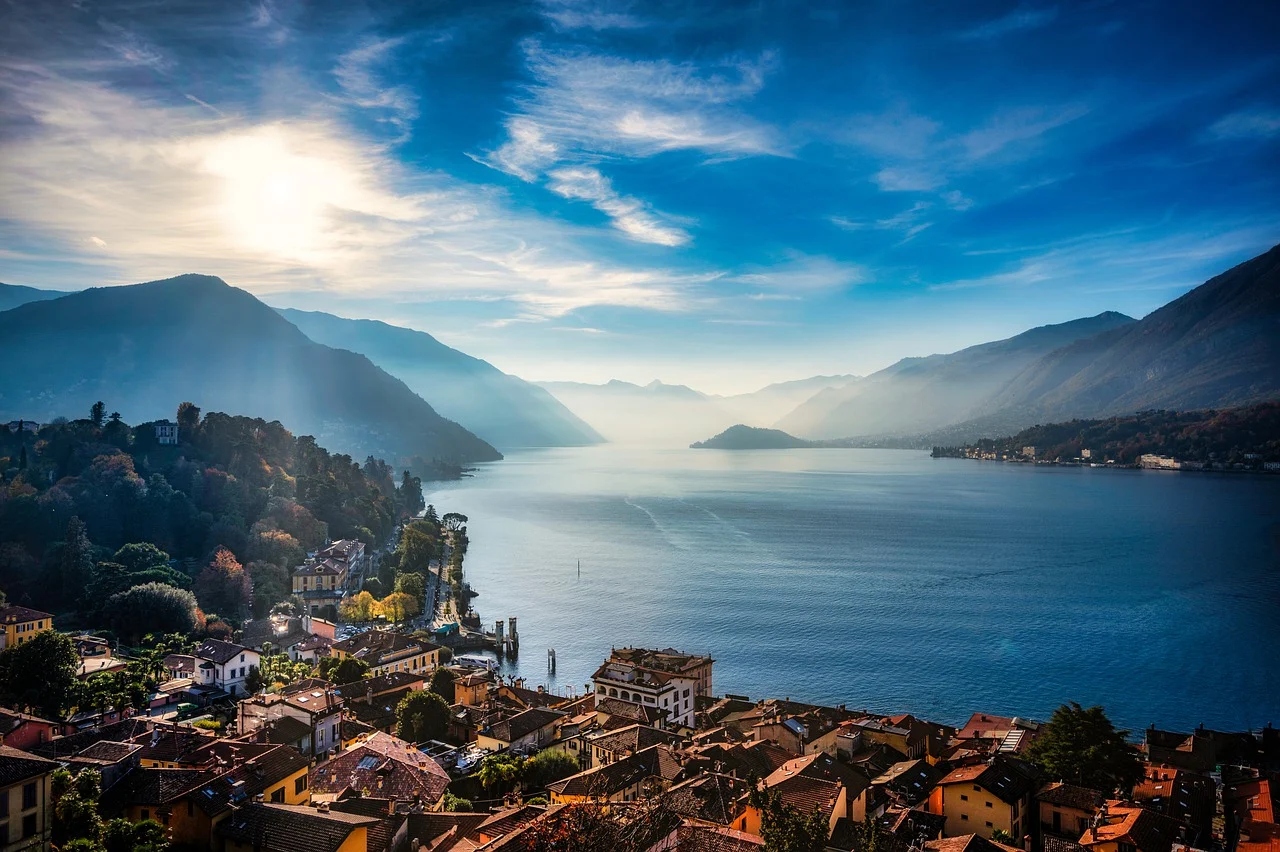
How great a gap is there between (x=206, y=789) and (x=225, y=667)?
62.9 ft

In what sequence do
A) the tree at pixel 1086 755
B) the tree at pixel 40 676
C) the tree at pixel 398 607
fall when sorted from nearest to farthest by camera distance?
the tree at pixel 1086 755 < the tree at pixel 40 676 < the tree at pixel 398 607

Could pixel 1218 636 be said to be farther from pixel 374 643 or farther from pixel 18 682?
pixel 18 682

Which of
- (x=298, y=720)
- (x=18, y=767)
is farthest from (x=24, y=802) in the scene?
(x=298, y=720)

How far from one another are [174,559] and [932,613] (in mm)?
46625

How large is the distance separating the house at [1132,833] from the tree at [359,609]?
39601 mm

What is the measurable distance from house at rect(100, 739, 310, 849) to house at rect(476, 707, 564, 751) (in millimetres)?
6931

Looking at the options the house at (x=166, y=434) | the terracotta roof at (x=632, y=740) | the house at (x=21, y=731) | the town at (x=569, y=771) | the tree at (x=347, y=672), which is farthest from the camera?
the house at (x=166, y=434)

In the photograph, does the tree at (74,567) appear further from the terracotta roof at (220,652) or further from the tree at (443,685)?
the tree at (443,685)

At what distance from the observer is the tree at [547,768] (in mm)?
19062

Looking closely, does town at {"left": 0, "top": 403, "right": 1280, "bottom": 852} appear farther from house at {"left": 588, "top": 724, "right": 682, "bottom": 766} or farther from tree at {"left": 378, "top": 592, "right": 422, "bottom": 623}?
tree at {"left": 378, "top": 592, "right": 422, "bottom": 623}

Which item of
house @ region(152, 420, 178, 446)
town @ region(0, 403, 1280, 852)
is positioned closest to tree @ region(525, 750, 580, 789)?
town @ region(0, 403, 1280, 852)

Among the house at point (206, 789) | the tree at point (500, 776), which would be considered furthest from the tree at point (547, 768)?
the house at point (206, 789)

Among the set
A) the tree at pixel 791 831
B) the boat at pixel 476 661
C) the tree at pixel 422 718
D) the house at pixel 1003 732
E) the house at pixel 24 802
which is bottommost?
the boat at pixel 476 661

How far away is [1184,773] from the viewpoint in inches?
815
